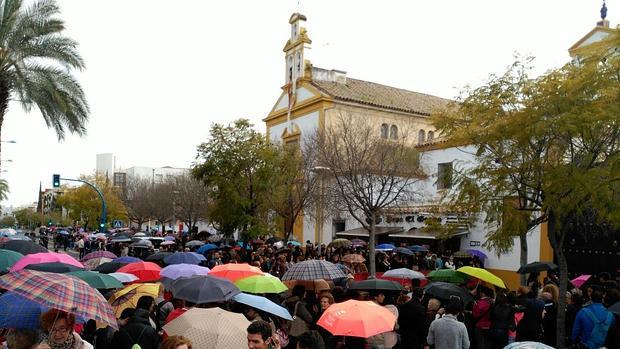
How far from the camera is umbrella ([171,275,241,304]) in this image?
7543 mm

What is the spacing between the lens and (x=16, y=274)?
554 centimetres

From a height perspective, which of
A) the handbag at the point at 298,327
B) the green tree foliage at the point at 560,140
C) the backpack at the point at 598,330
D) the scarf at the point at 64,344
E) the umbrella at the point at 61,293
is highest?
the green tree foliage at the point at 560,140

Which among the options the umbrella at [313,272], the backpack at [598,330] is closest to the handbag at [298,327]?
the umbrella at [313,272]

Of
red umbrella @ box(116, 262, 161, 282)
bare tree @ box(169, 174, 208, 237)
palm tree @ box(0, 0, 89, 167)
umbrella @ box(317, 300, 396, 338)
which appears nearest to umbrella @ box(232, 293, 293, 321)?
umbrella @ box(317, 300, 396, 338)

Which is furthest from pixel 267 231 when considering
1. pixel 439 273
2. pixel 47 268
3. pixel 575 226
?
pixel 47 268

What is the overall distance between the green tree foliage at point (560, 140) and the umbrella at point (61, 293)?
Answer: 785 cm

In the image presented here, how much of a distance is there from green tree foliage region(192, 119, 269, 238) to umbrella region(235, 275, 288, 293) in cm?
1617

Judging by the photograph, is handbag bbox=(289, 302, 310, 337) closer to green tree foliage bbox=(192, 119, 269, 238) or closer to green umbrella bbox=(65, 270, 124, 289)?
green umbrella bbox=(65, 270, 124, 289)

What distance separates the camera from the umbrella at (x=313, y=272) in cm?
1045

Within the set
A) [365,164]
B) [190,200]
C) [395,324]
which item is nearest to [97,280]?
[395,324]

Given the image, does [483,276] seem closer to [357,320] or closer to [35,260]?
[357,320]

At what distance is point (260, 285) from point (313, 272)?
56.0 inches

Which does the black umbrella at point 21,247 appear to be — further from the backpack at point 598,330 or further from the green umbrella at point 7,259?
the backpack at point 598,330

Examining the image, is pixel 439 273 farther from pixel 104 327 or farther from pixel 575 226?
pixel 575 226
